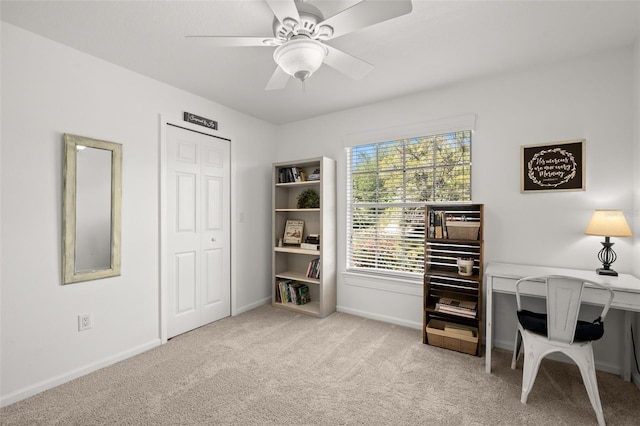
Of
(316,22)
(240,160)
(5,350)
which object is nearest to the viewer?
(316,22)

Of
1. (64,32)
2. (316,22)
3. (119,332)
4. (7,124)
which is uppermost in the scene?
(64,32)

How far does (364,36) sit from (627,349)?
2984mm

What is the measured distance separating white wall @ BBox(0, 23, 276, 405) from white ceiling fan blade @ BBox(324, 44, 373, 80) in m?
1.88

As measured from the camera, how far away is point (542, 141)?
259 centimetres

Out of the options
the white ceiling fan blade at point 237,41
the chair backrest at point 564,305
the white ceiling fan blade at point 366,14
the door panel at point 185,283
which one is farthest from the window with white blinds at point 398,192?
the white ceiling fan blade at point 237,41

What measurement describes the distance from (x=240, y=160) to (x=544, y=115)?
312cm

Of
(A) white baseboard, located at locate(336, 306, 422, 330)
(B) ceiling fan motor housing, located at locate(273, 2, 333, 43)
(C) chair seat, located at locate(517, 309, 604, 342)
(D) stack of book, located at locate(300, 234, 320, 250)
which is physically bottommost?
(A) white baseboard, located at locate(336, 306, 422, 330)

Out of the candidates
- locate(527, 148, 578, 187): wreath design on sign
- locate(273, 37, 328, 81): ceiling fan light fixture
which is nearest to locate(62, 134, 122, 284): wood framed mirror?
locate(273, 37, 328, 81): ceiling fan light fixture

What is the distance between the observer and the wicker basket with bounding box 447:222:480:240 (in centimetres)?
264

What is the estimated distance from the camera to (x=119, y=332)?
8.45ft

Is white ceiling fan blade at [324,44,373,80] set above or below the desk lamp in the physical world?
above

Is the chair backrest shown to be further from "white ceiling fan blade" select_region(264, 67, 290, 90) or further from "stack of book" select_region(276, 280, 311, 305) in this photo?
"stack of book" select_region(276, 280, 311, 305)

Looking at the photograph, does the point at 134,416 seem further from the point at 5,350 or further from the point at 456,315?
the point at 456,315

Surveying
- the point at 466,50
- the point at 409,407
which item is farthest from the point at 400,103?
the point at 409,407
